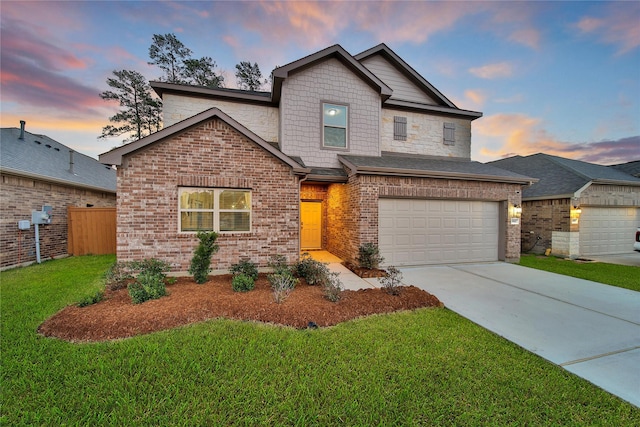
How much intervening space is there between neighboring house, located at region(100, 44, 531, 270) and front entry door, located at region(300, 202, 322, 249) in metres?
0.05

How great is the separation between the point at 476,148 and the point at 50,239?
Result: 23041 millimetres

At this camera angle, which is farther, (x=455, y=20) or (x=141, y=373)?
(x=455, y=20)

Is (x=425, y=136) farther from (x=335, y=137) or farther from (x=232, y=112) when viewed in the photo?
(x=232, y=112)

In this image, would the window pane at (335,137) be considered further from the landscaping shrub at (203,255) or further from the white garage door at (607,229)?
the white garage door at (607,229)

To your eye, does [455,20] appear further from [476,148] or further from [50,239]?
[50,239]

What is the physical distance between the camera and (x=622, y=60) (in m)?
10.2

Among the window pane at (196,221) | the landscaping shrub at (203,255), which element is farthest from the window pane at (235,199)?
the landscaping shrub at (203,255)

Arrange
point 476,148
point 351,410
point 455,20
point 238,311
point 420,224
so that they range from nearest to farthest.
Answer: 1. point 351,410
2. point 238,311
3. point 420,224
4. point 455,20
5. point 476,148

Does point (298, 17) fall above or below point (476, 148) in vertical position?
above

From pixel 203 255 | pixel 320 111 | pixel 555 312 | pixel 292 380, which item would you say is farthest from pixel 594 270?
pixel 203 255

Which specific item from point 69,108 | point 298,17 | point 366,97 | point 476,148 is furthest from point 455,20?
point 69,108

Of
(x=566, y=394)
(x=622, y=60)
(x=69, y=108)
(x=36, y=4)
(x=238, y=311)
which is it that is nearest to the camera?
(x=566, y=394)

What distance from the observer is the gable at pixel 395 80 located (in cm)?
1096

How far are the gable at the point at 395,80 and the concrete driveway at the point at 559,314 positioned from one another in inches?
312
